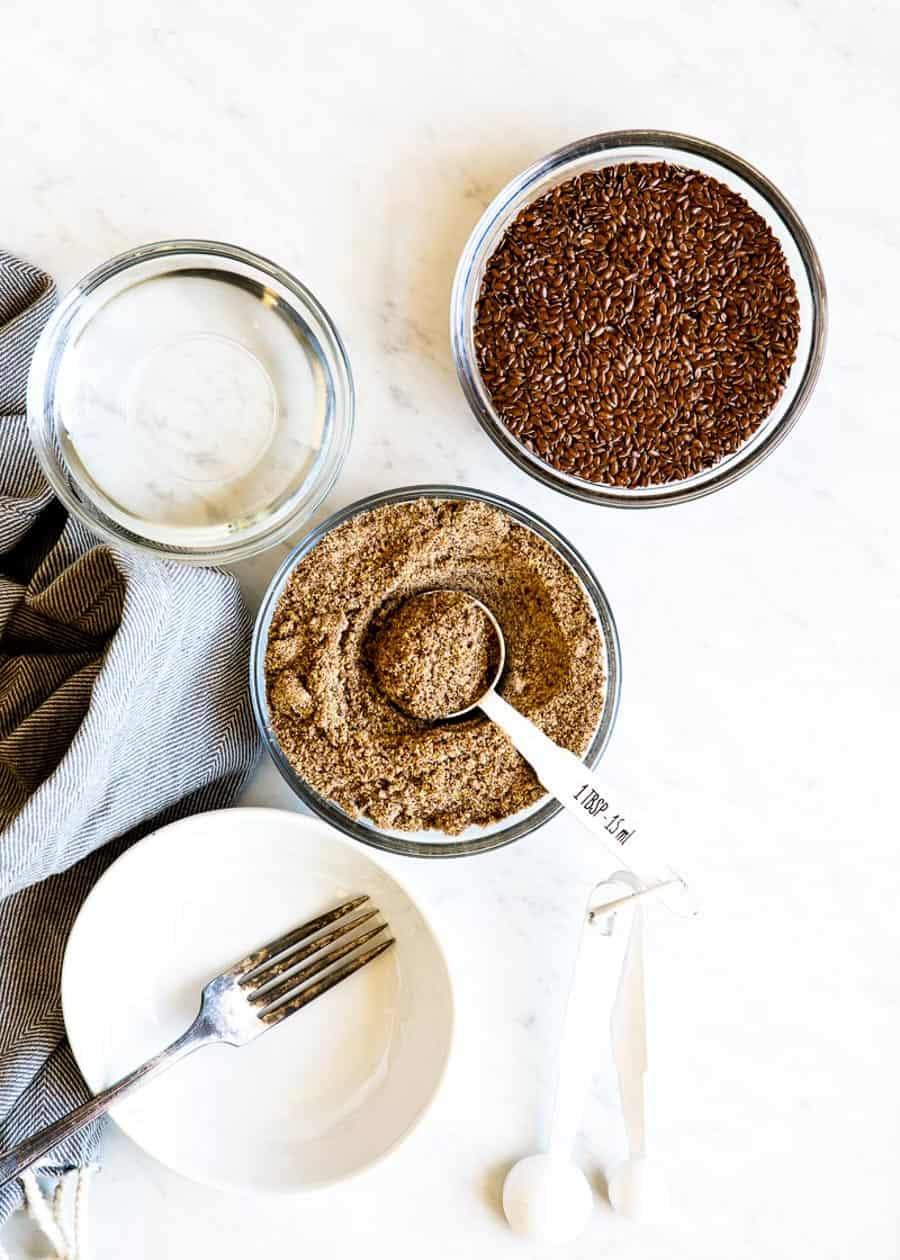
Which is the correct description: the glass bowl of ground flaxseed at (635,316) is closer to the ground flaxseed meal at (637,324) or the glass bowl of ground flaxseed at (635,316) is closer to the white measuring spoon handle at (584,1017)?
the ground flaxseed meal at (637,324)

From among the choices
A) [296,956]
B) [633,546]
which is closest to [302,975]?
[296,956]

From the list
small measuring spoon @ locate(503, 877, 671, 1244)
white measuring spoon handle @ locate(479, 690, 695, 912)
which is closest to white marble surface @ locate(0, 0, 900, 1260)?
small measuring spoon @ locate(503, 877, 671, 1244)

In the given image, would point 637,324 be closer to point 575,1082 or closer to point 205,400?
point 205,400

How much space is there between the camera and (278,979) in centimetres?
117

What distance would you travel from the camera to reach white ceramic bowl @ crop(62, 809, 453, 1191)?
3.75 ft

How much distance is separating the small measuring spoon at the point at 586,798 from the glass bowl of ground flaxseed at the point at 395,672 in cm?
2

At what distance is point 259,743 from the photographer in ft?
3.92

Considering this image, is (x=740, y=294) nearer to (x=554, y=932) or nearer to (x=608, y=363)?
(x=608, y=363)

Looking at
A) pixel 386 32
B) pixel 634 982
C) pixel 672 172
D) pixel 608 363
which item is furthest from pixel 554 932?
pixel 386 32

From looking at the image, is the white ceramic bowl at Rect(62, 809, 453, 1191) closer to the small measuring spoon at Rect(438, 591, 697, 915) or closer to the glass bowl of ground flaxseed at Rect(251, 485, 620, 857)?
the glass bowl of ground flaxseed at Rect(251, 485, 620, 857)

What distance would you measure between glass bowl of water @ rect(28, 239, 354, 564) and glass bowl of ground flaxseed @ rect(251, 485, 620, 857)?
0.09 m

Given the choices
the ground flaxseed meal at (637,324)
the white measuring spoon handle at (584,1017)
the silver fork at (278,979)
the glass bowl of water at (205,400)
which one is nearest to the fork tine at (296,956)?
the silver fork at (278,979)

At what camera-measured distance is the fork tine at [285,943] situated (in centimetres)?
116

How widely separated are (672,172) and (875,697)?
2.02 feet
